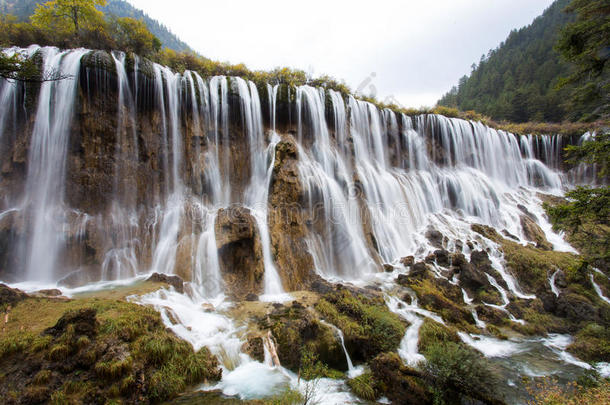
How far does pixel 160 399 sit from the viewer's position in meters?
4.05

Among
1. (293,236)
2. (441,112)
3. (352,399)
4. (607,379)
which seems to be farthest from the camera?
(441,112)

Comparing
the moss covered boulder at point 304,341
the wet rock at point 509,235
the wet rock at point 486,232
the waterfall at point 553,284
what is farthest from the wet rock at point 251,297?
the wet rock at point 509,235

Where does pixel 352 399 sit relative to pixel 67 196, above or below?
below

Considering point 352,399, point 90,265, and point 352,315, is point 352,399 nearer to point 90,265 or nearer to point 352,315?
point 352,315

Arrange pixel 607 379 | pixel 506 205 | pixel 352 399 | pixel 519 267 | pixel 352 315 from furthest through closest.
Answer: pixel 506 205
pixel 519 267
pixel 352 315
pixel 607 379
pixel 352 399

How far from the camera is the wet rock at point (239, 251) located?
9.75 meters

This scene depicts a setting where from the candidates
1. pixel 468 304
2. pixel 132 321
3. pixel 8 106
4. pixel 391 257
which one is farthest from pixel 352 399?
pixel 8 106

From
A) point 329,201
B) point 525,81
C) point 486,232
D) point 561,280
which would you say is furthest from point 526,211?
point 525,81

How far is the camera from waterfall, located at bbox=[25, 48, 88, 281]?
8.97 m

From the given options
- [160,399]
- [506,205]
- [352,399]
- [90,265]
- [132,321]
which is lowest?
[352,399]

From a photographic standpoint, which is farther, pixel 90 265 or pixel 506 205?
pixel 506 205

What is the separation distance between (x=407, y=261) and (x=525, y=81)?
184 ft

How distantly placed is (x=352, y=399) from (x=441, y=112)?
27229 millimetres

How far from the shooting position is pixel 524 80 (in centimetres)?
4681
